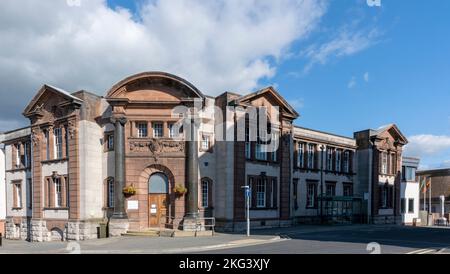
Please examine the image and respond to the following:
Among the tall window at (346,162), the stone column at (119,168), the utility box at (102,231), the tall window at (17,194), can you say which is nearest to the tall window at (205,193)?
the stone column at (119,168)

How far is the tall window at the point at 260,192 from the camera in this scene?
2754 cm

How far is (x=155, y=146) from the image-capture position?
24.5 metres

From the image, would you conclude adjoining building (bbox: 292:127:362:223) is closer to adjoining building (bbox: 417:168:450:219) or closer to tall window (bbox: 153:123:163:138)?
tall window (bbox: 153:123:163:138)

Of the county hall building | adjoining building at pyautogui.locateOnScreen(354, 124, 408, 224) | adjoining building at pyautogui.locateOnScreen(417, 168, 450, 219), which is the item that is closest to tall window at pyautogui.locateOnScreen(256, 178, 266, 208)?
the county hall building

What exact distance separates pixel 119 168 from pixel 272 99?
12.5 metres

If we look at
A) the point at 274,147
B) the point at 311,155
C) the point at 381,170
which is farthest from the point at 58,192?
the point at 381,170

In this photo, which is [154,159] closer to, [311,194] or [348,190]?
[311,194]

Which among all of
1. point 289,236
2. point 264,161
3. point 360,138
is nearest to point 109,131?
point 264,161

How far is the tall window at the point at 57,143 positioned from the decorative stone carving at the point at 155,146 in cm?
616

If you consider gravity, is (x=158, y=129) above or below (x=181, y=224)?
above

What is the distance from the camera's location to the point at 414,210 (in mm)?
44688

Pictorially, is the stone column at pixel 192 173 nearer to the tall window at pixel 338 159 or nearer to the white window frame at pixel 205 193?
the white window frame at pixel 205 193

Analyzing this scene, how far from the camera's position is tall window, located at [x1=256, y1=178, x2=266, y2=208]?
27.5 m
